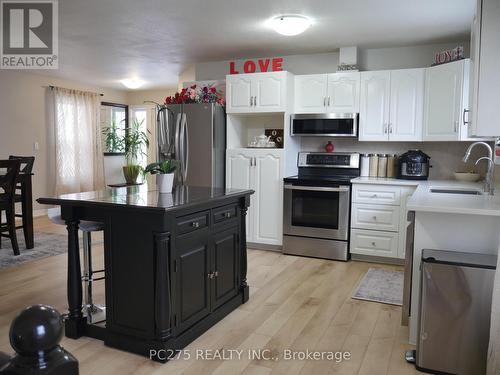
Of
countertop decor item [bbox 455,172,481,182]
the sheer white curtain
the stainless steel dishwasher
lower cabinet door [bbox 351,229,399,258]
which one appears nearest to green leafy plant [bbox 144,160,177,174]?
the stainless steel dishwasher

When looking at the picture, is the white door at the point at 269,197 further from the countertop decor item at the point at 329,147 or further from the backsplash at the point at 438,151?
the backsplash at the point at 438,151

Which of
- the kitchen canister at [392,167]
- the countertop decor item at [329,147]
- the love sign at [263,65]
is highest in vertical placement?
the love sign at [263,65]

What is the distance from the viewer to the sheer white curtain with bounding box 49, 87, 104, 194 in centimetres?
714

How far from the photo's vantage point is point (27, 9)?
3814mm

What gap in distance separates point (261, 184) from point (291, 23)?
1.85m

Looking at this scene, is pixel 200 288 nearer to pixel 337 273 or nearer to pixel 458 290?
pixel 458 290

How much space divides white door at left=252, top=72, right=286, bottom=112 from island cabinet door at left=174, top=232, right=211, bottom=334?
245cm

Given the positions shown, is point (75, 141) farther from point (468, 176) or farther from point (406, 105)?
point (468, 176)

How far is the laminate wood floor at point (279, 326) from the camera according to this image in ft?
7.68

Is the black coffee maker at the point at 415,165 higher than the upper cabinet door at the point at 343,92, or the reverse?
the upper cabinet door at the point at 343,92

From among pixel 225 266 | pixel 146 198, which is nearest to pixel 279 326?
pixel 225 266

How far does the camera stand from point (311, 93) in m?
4.84

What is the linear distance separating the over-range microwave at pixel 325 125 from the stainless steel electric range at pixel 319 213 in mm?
349

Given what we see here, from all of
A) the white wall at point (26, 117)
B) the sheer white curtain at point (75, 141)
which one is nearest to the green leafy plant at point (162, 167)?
the white wall at point (26, 117)
